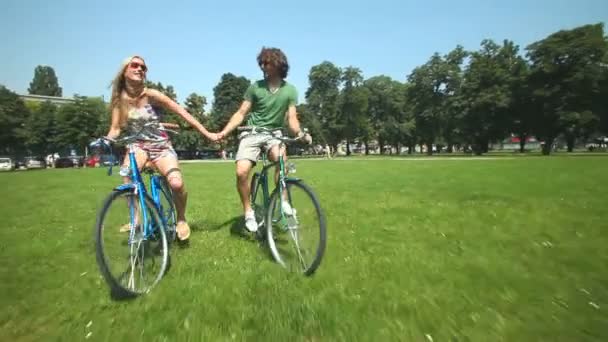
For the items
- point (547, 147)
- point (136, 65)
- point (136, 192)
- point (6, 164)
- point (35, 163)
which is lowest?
point (547, 147)

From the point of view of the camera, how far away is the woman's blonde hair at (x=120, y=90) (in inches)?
195

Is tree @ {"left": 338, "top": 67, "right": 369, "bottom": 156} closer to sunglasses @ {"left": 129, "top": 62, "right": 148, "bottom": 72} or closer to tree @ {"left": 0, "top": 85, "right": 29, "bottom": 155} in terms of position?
tree @ {"left": 0, "top": 85, "right": 29, "bottom": 155}

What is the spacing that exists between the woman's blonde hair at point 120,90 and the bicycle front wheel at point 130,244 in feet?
4.99

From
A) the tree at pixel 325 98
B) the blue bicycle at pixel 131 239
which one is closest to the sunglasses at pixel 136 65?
the blue bicycle at pixel 131 239

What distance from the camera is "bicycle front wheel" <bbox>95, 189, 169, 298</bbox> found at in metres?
3.59

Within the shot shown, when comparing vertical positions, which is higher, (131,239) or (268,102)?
(268,102)

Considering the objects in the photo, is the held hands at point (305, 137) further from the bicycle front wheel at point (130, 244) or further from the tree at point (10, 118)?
the tree at point (10, 118)

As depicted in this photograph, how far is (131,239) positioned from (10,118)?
73.5m

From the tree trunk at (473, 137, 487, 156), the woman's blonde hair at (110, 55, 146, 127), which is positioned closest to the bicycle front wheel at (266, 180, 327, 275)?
the woman's blonde hair at (110, 55, 146, 127)

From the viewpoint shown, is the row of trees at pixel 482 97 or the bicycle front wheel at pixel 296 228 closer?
the bicycle front wheel at pixel 296 228

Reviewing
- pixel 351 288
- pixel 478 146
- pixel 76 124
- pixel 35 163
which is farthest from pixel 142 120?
pixel 478 146

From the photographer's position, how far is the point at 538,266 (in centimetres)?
462

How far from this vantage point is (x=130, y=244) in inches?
153

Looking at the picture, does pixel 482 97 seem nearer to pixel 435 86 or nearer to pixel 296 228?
pixel 435 86
